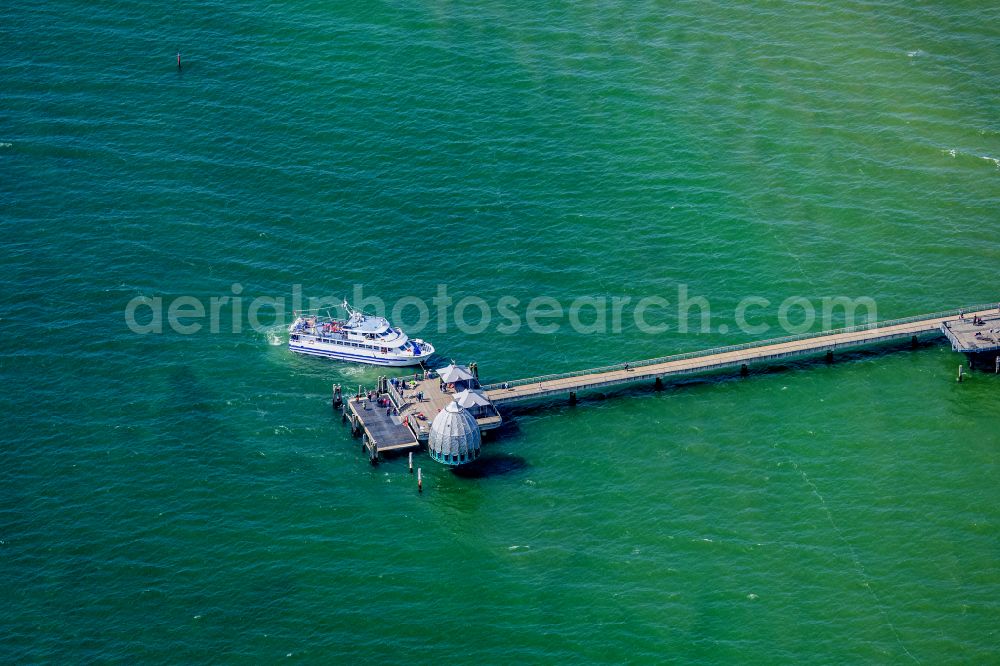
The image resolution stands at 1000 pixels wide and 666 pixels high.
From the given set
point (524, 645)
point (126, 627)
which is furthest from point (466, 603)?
point (126, 627)

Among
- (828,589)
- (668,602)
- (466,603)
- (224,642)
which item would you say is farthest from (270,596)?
(828,589)

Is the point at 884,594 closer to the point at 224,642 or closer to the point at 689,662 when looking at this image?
the point at 689,662

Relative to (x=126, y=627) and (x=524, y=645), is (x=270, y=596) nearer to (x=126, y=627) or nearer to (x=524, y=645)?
(x=126, y=627)

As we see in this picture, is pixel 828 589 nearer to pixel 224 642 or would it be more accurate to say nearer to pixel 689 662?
pixel 689 662

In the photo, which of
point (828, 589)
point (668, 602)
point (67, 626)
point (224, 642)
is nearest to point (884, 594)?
point (828, 589)

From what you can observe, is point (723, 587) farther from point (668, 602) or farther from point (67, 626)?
point (67, 626)
